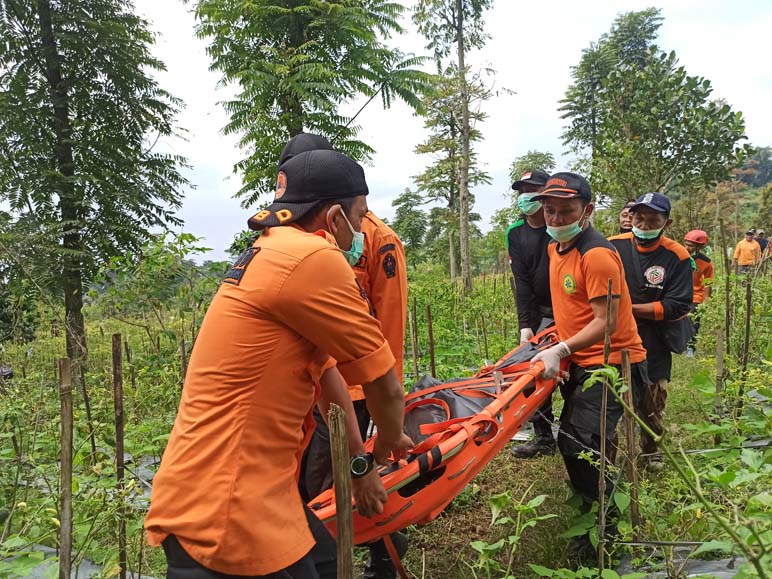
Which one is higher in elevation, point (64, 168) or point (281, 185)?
point (64, 168)

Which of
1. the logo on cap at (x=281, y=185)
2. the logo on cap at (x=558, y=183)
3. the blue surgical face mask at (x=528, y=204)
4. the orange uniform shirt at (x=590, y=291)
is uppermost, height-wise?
the blue surgical face mask at (x=528, y=204)

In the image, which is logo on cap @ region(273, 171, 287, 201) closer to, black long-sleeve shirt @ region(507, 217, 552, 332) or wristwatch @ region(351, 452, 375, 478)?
wristwatch @ region(351, 452, 375, 478)

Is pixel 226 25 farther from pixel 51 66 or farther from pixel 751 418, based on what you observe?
pixel 751 418

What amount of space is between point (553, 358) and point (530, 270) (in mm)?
1502

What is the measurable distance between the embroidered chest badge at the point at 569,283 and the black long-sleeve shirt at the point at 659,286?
1046 millimetres

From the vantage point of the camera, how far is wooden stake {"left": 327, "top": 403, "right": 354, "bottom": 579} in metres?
1.03

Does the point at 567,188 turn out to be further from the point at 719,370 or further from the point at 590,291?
the point at 719,370

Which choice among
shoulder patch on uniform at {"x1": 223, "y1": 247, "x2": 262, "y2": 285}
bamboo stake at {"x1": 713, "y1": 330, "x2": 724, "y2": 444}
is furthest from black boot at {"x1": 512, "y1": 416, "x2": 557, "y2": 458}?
shoulder patch on uniform at {"x1": 223, "y1": 247, "x2": 262, "y2": 285}

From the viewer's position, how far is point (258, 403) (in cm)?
130

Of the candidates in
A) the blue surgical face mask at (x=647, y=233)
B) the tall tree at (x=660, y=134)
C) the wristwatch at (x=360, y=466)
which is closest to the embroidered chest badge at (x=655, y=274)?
the blue surgical face mask at (x=647, y=233)

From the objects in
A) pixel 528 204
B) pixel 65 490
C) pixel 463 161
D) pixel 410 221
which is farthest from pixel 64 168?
pixel 410 221

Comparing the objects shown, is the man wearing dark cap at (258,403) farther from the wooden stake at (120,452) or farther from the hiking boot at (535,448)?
the hiking boot at (535,448)

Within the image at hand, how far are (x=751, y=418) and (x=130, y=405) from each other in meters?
4.21

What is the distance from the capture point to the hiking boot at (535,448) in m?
4.05
